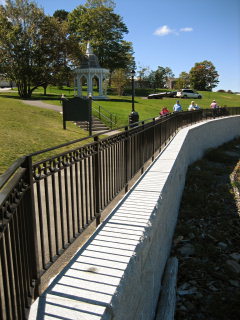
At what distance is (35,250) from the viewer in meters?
2.27

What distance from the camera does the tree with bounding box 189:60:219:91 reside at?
89938 millimetres

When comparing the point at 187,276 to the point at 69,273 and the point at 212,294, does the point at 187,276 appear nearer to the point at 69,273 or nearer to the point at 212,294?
the point at 212,294

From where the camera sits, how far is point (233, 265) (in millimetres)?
5336

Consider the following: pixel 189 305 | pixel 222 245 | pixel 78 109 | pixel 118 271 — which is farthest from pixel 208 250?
pixel 78 109

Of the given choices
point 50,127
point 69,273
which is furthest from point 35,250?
point 50,127

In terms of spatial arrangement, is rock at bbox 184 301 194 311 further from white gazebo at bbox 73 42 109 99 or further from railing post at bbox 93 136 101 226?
white gazebo at bbox 73 42 109 99

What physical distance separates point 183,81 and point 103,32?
3746cm

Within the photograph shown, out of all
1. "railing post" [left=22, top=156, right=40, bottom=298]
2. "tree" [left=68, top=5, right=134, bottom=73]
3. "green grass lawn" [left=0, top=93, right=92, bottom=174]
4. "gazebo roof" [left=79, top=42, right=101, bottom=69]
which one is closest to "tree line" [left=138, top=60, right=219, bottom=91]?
"tree" [left=68, top=5, right=134, bottom=73]

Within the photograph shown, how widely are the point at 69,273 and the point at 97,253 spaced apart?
15.3 inches

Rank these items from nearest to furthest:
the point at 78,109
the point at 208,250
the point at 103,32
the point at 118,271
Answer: the point at 118,271
the point at 208,250
the point at 78,109
the point at 103,32

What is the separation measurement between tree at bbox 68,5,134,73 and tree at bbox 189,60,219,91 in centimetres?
3524

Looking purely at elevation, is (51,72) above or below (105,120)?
above

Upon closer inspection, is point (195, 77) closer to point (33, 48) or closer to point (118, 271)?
point (33, 48)

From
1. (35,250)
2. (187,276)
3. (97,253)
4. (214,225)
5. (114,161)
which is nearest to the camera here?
(35,250)
